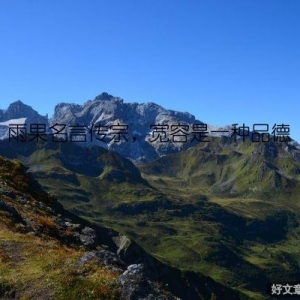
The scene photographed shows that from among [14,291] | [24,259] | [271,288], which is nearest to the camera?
[14,291]

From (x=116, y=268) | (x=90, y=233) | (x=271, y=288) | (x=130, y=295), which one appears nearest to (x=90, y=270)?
(x=116, y=268)

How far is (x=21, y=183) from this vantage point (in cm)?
6512

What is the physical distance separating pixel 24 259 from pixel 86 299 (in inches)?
346

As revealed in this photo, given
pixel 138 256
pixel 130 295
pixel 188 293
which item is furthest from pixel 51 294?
pixel 188 293

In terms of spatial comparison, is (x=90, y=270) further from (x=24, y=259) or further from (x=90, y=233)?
(x=90, y=233)

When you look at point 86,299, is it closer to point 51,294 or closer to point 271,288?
Answer: point 51,294

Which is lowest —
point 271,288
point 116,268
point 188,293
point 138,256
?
point 188,293

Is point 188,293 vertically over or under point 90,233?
under

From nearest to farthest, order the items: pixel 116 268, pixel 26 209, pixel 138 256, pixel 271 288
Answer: pixel 116 268 < pixel 271 288 < pixel 26 209 < pixel 138 256

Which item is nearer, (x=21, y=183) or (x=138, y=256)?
(x=21, y=183)

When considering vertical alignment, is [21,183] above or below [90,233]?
above

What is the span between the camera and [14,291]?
26750 mm

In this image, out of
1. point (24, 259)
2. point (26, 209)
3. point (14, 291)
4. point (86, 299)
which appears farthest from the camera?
point (26, 209)

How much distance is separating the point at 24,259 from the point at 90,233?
19.5m
